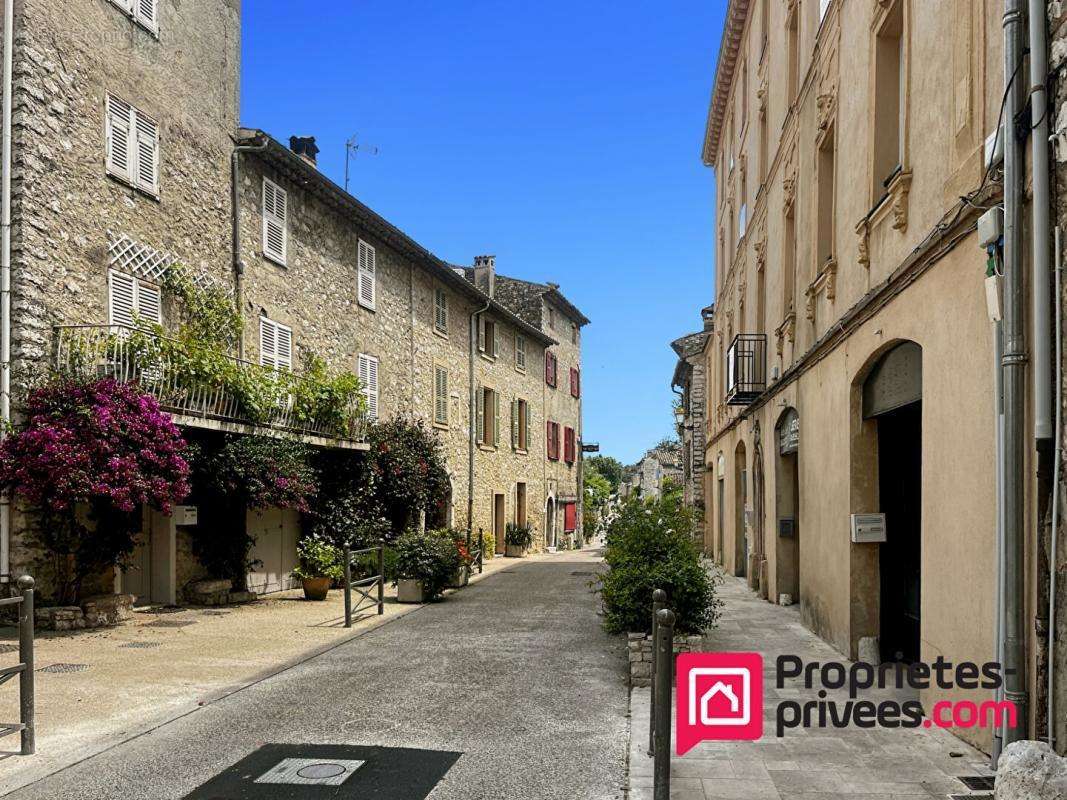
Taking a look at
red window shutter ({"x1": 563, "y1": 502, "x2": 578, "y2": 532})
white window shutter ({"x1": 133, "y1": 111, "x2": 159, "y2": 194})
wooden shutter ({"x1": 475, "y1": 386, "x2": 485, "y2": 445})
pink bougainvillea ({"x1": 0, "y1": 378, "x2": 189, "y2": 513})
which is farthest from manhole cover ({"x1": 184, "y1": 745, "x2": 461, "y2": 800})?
red window shutter ({"x1": 563, "y1": 502, "x2": 578, "y2": 532})

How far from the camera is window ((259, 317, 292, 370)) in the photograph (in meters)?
14.4

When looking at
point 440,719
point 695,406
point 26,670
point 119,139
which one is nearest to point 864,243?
point 440,719

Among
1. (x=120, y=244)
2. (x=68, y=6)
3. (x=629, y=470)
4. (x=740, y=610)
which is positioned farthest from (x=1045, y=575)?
(x=629, y=470)

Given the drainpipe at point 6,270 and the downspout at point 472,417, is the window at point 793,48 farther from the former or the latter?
the downspout at point 472,417

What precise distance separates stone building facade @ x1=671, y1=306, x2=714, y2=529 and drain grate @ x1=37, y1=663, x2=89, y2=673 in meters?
20.7

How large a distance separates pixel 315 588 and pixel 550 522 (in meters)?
19.4

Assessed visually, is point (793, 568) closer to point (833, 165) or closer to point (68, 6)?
point (833, 165)

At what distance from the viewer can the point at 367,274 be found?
1830cm

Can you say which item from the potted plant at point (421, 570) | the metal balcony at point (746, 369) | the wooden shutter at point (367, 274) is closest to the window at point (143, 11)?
the wooden shutter at point (367, 274)

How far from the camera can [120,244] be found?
1144cm

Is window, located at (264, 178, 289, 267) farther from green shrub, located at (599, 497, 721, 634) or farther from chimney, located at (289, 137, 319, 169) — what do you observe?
green shrub, located at (599, 497, 721, 634)

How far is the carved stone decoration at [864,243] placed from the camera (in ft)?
25.0

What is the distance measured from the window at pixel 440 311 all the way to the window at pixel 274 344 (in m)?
6.80

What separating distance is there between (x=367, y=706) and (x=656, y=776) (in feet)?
10.4
